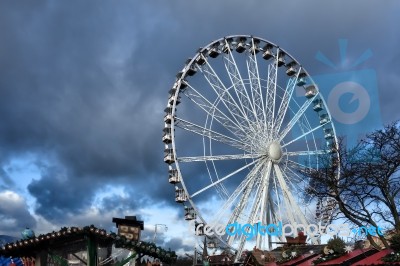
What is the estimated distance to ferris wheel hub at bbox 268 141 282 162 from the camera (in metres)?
38.3

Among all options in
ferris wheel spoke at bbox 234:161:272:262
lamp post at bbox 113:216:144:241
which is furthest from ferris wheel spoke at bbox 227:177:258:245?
lamp post at bbox 113:216:144:241

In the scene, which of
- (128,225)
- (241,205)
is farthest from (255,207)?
(128,225)

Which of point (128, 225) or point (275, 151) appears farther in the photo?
point (275, 151)

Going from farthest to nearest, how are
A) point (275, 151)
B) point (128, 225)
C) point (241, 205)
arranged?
point (275, 151) < point (241, 205) < point (128, 225)

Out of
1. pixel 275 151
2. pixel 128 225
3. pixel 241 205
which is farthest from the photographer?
pixel 275 151

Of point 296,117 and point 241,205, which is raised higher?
point 296,117

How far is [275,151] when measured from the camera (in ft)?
127

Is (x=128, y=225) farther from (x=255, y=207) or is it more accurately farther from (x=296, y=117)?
(x=296, y=117)

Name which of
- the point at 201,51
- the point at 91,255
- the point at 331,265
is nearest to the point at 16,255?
the point at 91,255

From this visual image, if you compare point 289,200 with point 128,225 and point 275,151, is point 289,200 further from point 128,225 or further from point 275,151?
point 128,225

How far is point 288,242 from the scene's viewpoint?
3662 centimetres

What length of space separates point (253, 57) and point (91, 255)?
89.6ft

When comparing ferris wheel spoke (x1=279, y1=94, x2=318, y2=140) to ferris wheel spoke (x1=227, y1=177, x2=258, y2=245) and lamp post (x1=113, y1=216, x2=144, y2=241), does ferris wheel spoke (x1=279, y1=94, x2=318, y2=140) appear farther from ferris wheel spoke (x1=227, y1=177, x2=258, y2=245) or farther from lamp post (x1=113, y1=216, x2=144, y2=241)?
lamp post (x1=113, y1=216, x2=144, y2=241)

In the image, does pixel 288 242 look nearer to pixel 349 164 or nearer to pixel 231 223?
pixel 231 223
